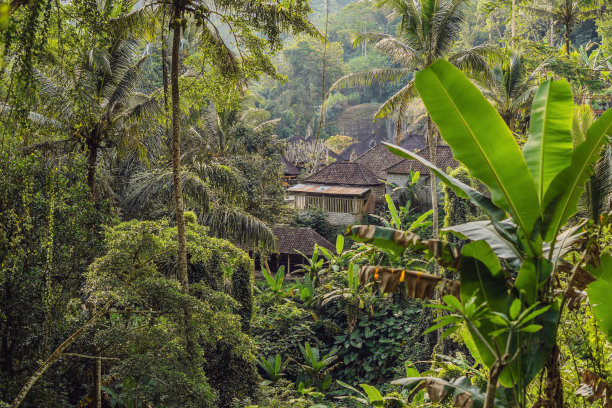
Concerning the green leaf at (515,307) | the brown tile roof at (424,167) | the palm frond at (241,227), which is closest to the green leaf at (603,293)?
the green leaf at (515,307)

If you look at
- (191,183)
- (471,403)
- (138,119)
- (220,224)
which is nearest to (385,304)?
(220,224)

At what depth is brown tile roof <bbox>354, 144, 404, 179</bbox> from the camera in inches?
1070

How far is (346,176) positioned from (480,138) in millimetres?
20779

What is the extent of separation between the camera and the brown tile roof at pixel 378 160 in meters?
27.2

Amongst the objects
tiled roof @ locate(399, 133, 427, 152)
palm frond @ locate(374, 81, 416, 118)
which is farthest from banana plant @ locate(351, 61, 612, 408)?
tiled roof @ locate(399, 133, 427, 152)

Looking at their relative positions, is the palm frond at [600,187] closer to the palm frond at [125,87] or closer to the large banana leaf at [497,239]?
the large banana leaf at [497,239]

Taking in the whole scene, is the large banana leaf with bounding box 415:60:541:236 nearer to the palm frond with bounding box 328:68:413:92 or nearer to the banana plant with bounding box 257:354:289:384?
the banana plant with bounding box 257:354:289:384

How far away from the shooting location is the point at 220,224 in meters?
12.1

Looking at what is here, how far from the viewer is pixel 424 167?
2370 centimetres

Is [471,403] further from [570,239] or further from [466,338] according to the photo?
[466,338]

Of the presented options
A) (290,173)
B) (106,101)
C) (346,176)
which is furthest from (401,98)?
(290,173)

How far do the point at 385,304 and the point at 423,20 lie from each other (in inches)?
306

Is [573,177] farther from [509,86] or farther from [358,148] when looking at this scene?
[358,148]

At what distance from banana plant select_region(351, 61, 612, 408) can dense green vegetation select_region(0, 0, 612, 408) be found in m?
0.01
